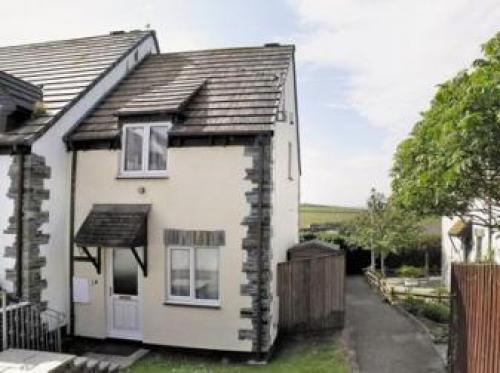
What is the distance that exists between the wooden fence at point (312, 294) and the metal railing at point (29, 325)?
20.2 feet

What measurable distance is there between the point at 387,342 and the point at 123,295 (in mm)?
7325

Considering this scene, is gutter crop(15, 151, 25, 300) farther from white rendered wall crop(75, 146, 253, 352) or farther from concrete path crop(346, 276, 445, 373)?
concrete path crop(346, 276, 445, 373)

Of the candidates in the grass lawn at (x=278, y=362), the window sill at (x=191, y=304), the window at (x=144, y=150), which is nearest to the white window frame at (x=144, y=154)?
the window at (x=144, y=150)

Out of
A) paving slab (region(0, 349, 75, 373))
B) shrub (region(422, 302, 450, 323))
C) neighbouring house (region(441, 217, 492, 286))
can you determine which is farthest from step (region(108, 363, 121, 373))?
neighbouring house (region(441, 217, 492, 286))

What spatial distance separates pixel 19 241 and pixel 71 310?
2587 millimetres

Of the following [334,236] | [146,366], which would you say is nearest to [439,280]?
[334,236]

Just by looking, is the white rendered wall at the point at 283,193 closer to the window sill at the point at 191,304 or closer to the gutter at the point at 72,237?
the window sill at the point at 191,304

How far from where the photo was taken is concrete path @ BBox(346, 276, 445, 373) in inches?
452

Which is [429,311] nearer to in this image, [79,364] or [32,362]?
[79,364]

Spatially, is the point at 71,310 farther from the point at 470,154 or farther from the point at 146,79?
the point at 470,154

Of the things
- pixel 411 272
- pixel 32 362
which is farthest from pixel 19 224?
pixel 411 272

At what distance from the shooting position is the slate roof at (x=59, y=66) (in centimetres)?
1327

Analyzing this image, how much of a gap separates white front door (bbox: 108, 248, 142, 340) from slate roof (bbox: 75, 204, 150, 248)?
943 mm

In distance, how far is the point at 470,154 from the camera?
25.8 feet
